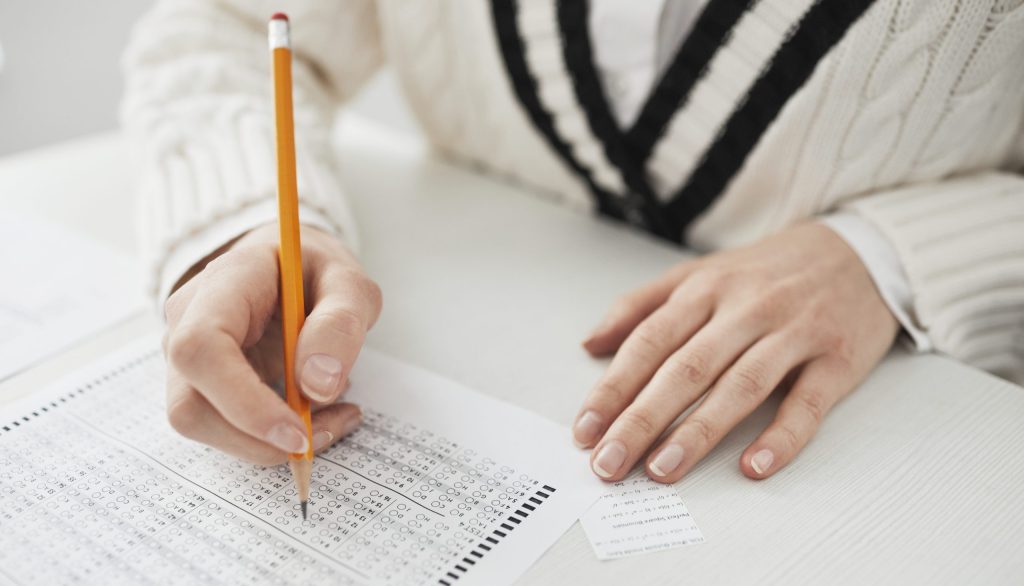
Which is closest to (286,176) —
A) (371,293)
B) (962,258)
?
(371,293)

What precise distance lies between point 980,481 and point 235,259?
45 cm

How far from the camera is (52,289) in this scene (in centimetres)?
63

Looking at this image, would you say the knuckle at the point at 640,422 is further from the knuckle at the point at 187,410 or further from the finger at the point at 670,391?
the knuckle at the point at 187,410

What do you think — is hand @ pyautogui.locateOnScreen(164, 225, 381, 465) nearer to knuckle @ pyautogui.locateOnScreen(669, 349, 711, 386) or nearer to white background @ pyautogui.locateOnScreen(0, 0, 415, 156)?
knuckle @ pyautogui.locateOnScreen(669, 349, 711, 386)

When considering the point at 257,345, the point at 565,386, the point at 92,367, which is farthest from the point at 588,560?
the point at 92,367

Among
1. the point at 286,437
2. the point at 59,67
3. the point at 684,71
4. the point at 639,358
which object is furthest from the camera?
the point at 59,67

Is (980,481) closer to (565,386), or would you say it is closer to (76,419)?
(565,386)

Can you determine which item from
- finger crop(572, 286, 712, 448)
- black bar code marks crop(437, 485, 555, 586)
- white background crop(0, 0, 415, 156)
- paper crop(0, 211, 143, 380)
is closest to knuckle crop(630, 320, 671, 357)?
finger crop(572, 286, 712, 448)

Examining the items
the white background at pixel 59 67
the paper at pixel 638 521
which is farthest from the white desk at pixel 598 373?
the white background at pixel 59 67

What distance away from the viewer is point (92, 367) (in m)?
0.54

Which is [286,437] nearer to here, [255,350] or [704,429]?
[255,350]

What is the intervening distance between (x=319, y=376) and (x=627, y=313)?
0.23 metres

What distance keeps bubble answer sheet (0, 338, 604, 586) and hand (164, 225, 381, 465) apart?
28 millimetres

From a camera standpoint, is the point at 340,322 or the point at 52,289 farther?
the point at 52,289
